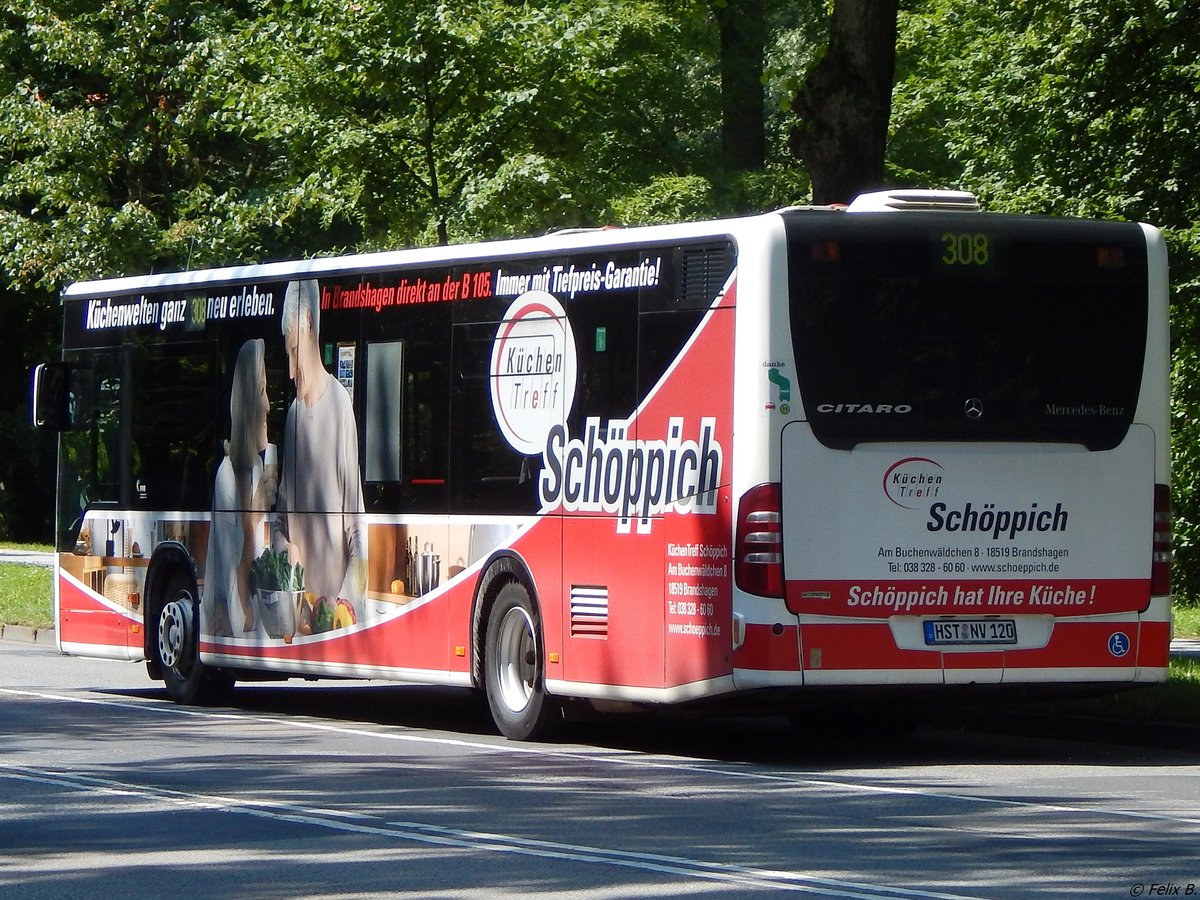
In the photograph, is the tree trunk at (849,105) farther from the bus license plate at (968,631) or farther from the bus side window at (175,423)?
the bus license plate at (968,631)

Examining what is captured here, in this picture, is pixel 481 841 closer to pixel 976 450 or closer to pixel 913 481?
pixel 913 481

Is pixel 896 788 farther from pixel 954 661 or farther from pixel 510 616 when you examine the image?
pixel 510 616

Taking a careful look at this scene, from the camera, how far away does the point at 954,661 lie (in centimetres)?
1223

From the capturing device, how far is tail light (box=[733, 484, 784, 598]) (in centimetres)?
1189

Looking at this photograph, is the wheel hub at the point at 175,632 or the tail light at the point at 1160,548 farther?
the wheel hub at the point at 175,632

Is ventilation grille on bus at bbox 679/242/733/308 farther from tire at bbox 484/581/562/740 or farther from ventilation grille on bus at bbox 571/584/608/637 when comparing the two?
tire at bbox 484/581/562/740

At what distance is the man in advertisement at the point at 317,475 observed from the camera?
601 inches

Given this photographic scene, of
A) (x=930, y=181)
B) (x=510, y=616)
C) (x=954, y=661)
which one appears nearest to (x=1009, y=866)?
Answer: (x=954, y=661)

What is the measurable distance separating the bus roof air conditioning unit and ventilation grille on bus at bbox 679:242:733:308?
874mm

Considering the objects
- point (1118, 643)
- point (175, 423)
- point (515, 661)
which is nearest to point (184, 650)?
point (175, 423)

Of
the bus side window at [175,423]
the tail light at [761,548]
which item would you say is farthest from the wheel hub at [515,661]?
the bus side window at [175,423]

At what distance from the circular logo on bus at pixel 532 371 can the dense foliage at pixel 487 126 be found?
4.88 meters

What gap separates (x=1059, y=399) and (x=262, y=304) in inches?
249

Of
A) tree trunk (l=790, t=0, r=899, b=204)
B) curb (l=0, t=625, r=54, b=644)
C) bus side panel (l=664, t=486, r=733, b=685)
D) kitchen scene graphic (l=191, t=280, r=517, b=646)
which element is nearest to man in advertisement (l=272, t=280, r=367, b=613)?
kitchen scene graphic (l=191, t=280, r=517, b=646)
